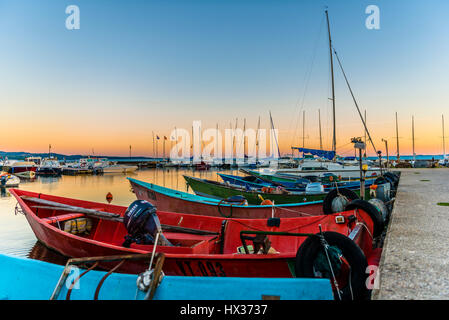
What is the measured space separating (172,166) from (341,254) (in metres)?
97.9

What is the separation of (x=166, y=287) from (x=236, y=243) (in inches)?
128

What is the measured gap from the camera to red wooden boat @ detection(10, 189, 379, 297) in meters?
3.40

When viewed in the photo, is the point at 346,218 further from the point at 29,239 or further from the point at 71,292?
the point at 29,239

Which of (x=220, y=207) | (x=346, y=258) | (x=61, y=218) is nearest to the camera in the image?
(x=346, y=258)

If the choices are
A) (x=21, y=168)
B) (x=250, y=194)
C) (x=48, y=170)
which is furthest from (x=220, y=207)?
(x=48, y=170)

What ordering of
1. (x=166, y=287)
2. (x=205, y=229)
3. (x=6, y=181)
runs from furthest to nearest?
(x=6, y=181) → (x=205, y=229) → (x=166, y=287)

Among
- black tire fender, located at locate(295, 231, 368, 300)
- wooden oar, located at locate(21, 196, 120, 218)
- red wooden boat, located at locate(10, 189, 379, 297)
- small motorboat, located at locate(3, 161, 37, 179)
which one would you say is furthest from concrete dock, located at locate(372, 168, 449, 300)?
small motorboat, located at locate(3, 161, 37, 179)

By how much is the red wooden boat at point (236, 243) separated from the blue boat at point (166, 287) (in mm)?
935

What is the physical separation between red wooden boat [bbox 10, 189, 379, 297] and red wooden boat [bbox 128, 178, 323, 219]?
84.2 inches

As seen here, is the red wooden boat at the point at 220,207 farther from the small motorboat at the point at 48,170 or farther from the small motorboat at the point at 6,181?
the small motorboat at the point at 48,170

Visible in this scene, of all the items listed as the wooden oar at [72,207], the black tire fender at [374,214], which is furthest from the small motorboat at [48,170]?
the black tire fender at [374,214]

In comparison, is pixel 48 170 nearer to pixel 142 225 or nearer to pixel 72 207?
pixel 72 207

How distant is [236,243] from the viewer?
18.7 ft
